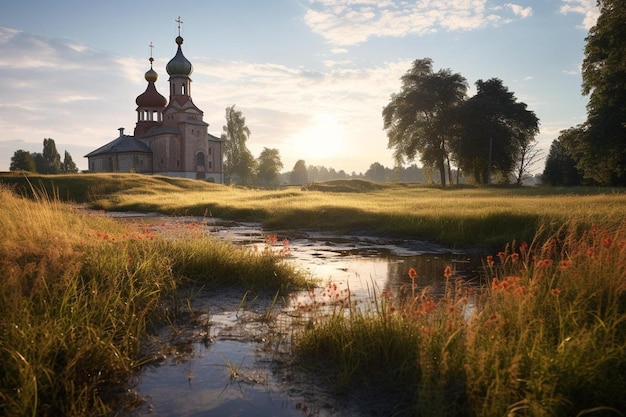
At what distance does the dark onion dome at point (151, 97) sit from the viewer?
73250 millimetres

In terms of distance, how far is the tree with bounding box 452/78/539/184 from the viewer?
5091 centimetres

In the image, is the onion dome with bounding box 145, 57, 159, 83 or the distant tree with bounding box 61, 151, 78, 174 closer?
the onion dome with bounding box 145, 57, 159, 83

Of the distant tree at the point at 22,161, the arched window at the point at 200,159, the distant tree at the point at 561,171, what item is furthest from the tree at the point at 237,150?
the distant tree at the point at 561,171

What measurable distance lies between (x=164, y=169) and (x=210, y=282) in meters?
62.2

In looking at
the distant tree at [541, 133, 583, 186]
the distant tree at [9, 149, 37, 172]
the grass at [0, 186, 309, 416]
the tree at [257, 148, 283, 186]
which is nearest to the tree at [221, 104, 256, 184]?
the tree at [257, 148, 283, 186]

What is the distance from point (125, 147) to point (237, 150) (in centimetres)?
2612

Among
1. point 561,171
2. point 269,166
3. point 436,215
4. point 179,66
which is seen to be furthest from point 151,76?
point 436,215

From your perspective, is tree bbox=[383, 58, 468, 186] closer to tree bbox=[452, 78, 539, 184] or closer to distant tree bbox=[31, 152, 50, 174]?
tree bbox=[452, 78, 539, 184]

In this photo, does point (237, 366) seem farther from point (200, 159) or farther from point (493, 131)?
point (200, 159)

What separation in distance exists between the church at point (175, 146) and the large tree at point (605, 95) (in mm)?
49394

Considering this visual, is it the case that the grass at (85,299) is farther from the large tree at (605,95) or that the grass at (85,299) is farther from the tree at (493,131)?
the tree at (493,131)

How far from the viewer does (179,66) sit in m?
67.1

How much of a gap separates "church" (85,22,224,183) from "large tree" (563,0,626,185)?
49394mm

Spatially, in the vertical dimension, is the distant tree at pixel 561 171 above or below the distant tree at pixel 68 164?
below
